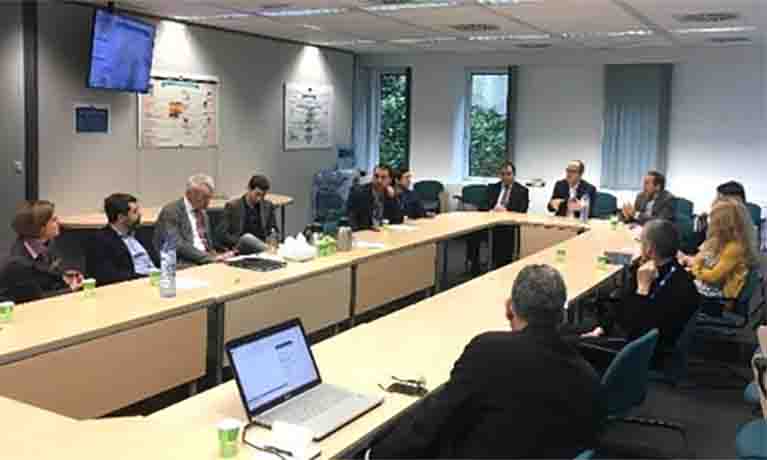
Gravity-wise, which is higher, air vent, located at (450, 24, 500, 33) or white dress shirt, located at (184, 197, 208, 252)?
air vent, located at (450, 24, 500, 33)

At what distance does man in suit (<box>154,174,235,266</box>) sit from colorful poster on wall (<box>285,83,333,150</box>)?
4.12 m

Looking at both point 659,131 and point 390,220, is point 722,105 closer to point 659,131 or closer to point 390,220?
point 659,131

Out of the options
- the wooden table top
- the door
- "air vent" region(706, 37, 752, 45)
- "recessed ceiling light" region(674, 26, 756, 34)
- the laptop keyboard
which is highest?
"air vent" region(706, 37, 752, 45)

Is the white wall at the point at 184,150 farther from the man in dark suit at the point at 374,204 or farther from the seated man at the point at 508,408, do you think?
the seated man at the point at 508,408

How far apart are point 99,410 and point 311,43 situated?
23.6 feet

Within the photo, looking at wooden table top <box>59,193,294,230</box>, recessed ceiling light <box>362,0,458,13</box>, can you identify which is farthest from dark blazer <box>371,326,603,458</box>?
wooden table top <box>59,193,294,230</box>

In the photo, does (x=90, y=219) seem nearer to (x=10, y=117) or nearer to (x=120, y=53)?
(x=10, y=117)

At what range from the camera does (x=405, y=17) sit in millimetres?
7324

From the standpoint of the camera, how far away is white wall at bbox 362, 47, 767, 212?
A: 31.3ft

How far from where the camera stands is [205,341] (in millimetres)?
4090

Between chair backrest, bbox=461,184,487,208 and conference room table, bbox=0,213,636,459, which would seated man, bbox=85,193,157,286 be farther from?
chair backrest, bbox=461,184,487,208

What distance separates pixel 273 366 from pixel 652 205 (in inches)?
240

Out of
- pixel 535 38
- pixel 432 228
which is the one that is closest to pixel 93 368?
pixel 432 228

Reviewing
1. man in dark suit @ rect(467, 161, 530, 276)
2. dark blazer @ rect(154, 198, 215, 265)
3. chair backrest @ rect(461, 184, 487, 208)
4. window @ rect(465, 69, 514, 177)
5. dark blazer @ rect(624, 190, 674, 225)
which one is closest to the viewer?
dark blazer @ rect(154, 198, 215, 265)
